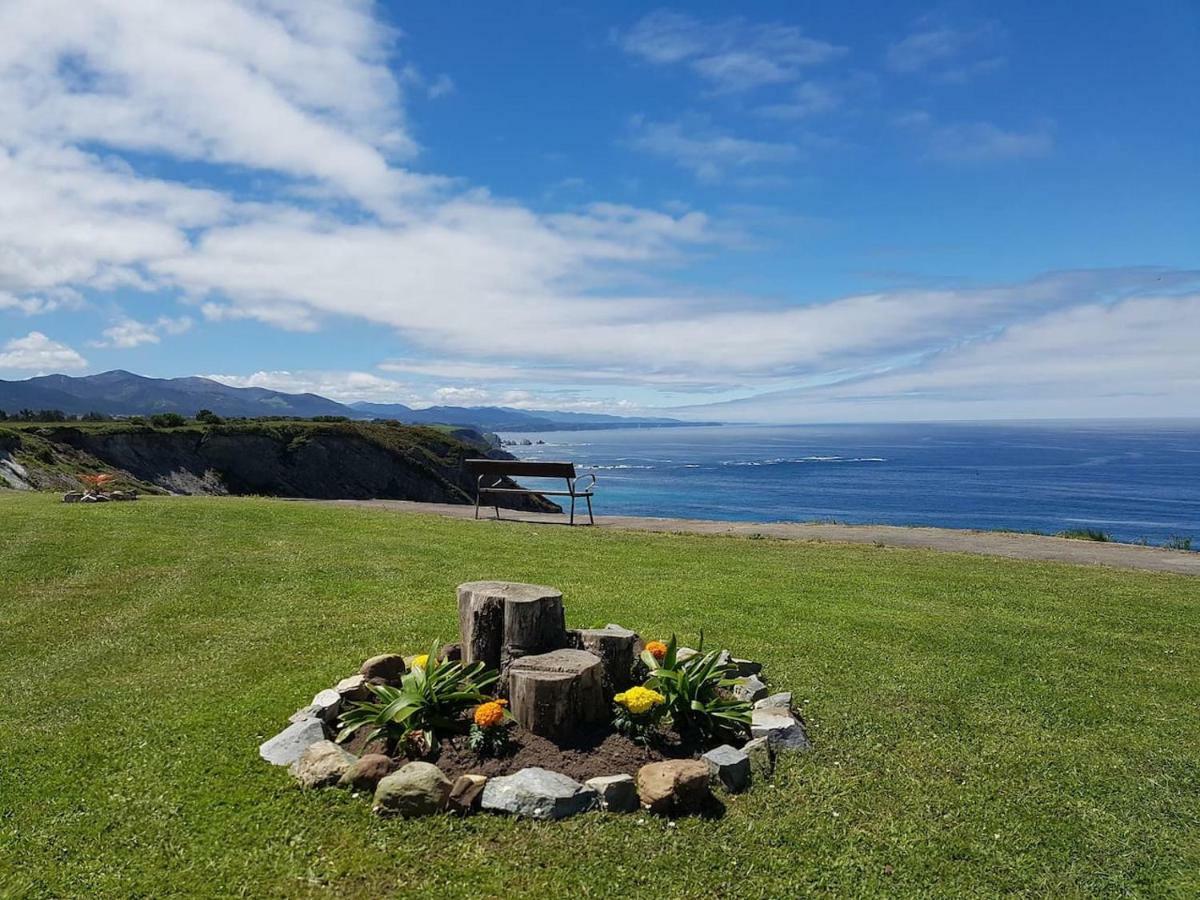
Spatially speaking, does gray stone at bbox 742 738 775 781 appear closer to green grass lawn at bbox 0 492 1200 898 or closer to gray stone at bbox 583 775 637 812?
green grass lawn at bbox 0 492 1200 898

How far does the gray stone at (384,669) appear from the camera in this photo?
6.43 metres

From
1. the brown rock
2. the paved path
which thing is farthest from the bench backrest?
the brown rock

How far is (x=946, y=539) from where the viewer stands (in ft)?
57.5

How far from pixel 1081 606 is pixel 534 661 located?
8.99 metres

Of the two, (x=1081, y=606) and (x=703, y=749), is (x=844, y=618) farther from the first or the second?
(x=703, y=749)

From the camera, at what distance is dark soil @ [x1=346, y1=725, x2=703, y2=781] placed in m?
5.15

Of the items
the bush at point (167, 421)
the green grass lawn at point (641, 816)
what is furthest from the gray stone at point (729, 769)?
the bush at point (167, 421)

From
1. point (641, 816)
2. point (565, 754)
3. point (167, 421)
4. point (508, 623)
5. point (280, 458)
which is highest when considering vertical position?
point (167, 421)

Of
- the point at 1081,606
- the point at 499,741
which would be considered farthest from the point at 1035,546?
the point at 499,741

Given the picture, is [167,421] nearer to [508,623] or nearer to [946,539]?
[946,539]

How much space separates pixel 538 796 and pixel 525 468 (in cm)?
1535

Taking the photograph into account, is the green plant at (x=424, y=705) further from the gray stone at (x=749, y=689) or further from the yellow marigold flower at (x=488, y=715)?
the gray stone at (x=749, y=689)

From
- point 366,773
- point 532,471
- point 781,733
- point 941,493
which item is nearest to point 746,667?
point 781,733

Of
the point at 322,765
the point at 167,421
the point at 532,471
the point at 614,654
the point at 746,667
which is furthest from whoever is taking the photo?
the point at 167,421
